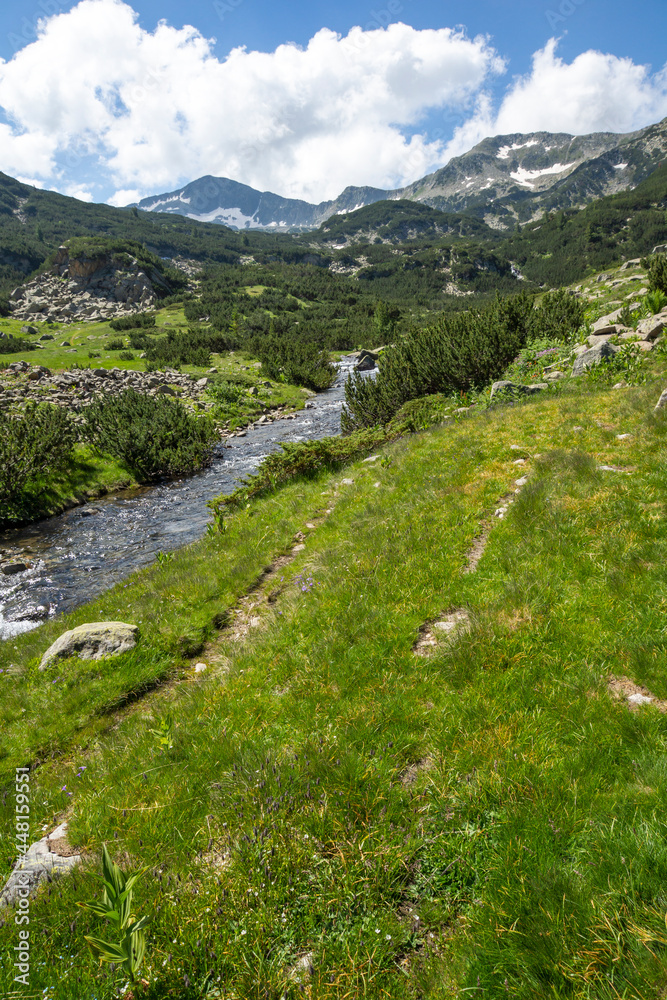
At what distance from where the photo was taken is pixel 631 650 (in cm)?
395

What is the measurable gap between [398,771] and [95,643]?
17.5ft

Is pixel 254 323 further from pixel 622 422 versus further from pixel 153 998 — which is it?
pixel 153 998

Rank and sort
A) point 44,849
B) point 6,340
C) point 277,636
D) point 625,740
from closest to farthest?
point 625,740 < point 44,849 < point 277,636 < point 6,340

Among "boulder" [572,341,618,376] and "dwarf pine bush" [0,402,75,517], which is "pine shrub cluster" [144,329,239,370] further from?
"boulder" [572,341,618,376]

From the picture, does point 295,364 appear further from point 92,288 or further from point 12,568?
point 92,288

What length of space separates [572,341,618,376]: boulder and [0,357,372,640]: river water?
14.3 metres

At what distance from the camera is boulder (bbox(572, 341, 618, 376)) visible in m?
14.7

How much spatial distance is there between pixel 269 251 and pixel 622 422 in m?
217

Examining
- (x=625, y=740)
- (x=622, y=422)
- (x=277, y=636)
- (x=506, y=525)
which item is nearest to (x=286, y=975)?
(x=625, y=740)

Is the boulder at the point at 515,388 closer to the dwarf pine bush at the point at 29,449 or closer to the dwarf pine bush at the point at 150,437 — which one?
the dwarf pine bush at the point at 150,437

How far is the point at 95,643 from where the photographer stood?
22.0 ft

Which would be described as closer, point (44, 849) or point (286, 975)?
point (286, 975)

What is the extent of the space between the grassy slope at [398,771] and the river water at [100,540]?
4.98 metres

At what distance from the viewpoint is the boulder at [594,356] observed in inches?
580
